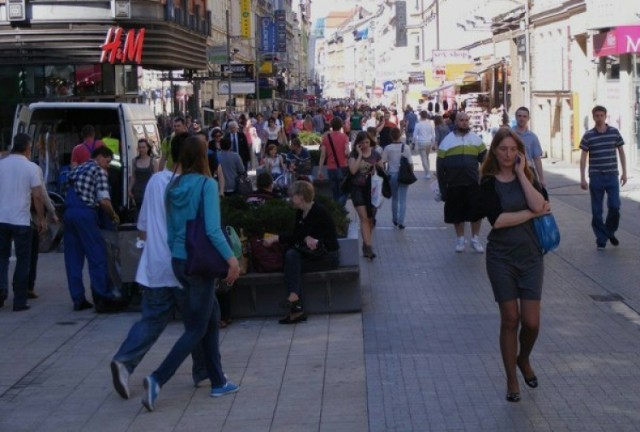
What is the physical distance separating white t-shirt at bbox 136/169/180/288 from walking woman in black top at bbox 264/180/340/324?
9.33 ft

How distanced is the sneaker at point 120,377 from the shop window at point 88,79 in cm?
2101

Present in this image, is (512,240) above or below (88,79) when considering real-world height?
below

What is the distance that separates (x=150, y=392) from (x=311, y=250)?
3.33 m

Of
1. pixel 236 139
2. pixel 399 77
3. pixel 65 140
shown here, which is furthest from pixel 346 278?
pixel 399 77

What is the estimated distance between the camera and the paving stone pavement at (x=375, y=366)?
7.53m

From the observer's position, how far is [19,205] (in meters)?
11.8

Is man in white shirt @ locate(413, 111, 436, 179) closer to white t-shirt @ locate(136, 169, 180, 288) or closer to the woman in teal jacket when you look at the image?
white t-shirt @ locate(136, 169, 180, 288)

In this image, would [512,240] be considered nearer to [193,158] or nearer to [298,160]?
[193,158]

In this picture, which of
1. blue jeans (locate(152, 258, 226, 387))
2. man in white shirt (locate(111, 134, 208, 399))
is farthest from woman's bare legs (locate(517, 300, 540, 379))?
man in white shirt (locate(111, 134, 208, 399))

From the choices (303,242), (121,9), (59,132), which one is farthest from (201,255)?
(121,9)

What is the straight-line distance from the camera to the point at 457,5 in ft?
237

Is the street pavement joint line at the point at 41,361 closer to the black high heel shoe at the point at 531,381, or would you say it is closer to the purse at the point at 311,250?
the purse at the point at 311,250

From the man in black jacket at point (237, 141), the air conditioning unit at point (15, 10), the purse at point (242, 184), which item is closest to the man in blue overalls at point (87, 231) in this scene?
the purse at point (242, 184)

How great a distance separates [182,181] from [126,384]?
4.70 ft
